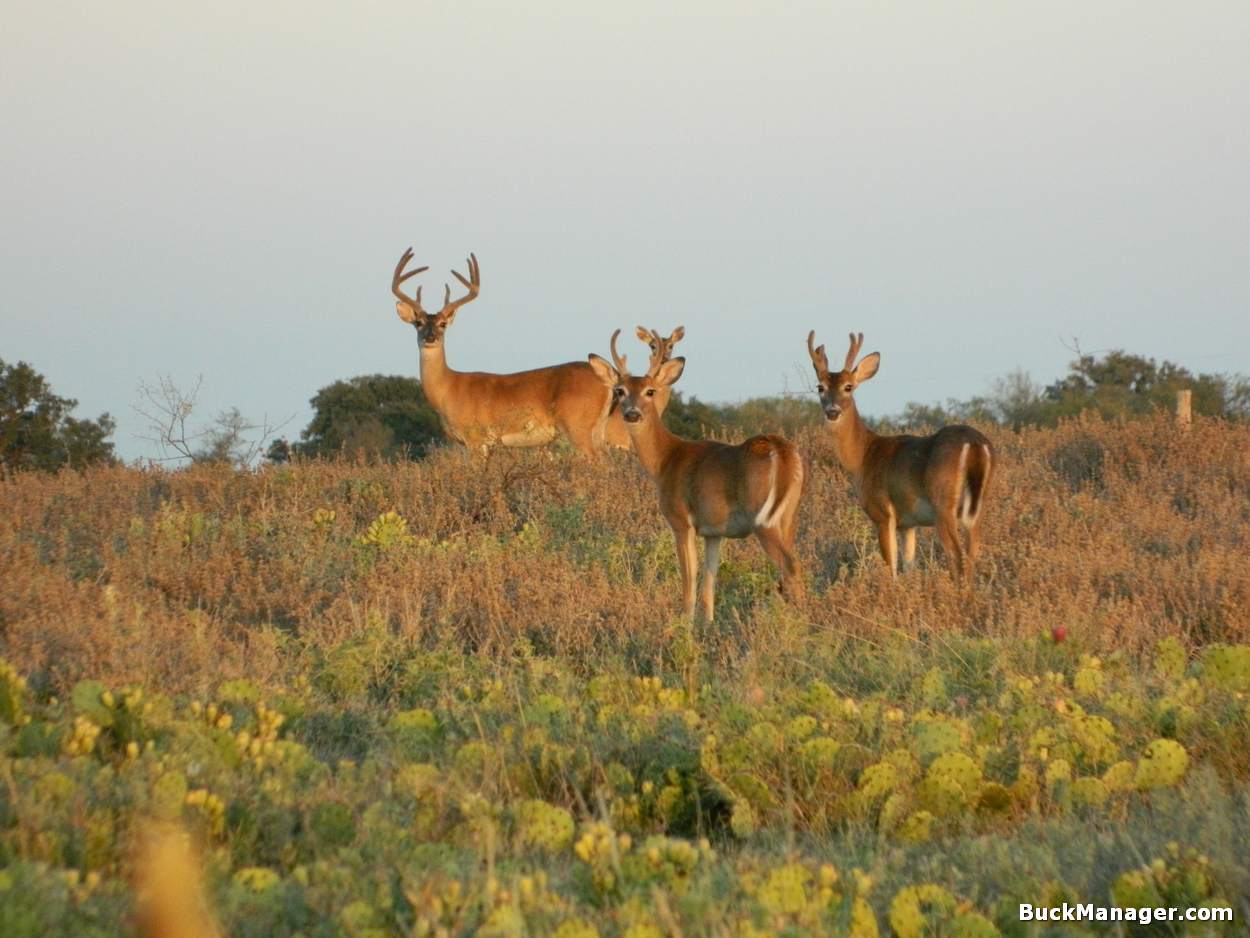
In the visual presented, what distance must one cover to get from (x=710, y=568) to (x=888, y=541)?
57.4 inches

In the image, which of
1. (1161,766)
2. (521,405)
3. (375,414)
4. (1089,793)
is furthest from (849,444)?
(375,414)

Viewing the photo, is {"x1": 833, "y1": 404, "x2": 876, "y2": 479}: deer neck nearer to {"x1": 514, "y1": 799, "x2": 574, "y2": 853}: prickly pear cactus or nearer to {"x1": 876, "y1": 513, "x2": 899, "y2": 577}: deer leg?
{"x1": 876, "y1": 513, "x2": 899, "y2": 577}: deer leg

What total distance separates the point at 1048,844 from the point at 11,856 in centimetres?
303

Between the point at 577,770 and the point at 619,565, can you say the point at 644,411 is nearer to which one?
the point at 619,565

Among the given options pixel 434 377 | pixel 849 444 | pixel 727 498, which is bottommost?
pixel 727 498

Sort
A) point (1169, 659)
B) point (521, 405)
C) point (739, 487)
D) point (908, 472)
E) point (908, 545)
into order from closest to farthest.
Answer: point (1169, 659) < point (739, 487) < point (908, 472) < point (908, 545) < point (521, 405)

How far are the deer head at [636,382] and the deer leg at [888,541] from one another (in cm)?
179

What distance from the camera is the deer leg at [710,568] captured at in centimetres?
952

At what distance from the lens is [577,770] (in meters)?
5.37

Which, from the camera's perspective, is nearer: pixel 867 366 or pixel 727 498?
pixel 727 498

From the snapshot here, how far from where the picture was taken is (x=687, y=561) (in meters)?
9.65

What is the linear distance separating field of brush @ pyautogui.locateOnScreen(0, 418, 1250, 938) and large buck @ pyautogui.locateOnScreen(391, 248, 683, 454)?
5991mm

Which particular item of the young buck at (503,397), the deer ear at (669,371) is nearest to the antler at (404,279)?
the young buck at (503,397)

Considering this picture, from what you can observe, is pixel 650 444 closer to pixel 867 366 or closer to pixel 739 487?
pixel 739 487
